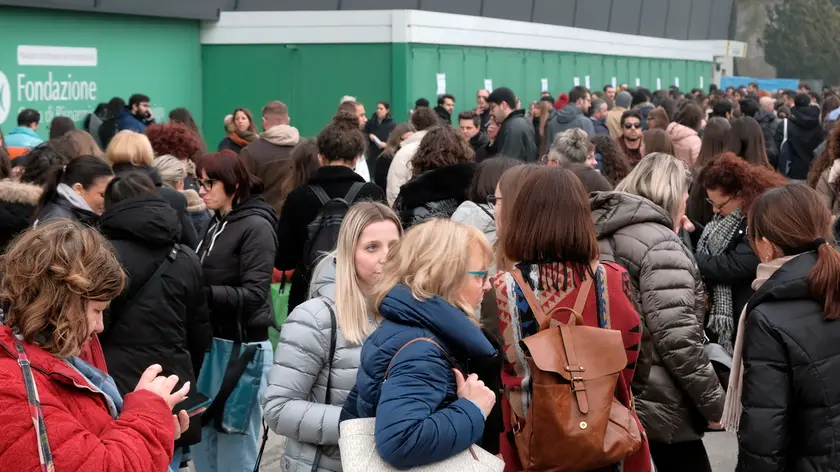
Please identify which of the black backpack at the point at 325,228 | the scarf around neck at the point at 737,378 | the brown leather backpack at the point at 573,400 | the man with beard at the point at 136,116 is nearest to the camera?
the brown leather backpack at the point at 573,400

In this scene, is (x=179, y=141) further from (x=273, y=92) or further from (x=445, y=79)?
(x=445, y=79)

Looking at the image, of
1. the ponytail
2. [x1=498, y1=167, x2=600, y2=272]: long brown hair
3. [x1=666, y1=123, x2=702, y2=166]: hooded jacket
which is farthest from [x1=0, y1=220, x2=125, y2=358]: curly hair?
[x1=666, y1=123, x2=702, y2=166]: hooded jacket

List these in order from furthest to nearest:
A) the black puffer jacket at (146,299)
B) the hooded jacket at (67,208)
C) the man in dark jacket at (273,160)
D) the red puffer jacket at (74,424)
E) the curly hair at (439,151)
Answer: the man in dark jacket at (273,160) < the curly hair at (439,151) < the hooded jacket at (67,208) < the black puffer jacket at (146,299) < the red puffer jacket at (74,424)

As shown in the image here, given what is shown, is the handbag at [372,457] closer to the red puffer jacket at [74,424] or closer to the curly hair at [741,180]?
the red puffer jacket at [74,424]

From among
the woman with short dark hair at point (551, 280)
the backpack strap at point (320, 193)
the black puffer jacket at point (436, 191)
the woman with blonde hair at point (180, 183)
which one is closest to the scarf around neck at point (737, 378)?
the woman with short dark hair at point (551, 280)

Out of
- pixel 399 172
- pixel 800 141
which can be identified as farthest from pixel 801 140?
pixel 399 172

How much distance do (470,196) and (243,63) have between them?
50.5 feet

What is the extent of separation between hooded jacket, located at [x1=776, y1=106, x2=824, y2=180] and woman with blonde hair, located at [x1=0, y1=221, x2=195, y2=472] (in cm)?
1279

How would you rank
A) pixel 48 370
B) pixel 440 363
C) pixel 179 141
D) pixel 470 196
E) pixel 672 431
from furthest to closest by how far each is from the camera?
pixel 179 141 < pixel 470 196 < pixel 672 431 < pixel 440 363 < pixel 48 370

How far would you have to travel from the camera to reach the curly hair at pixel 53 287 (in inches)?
113

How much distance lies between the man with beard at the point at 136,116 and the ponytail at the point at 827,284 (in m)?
12.2

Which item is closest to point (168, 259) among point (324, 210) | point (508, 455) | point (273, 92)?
point (324, 210)

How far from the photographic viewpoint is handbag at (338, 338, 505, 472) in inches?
119

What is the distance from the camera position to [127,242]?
4.96 metres
